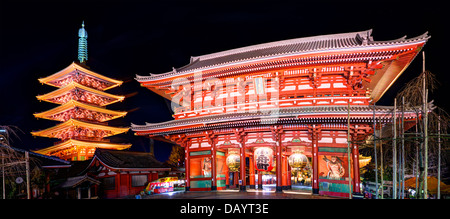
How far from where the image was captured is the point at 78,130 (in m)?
40.1

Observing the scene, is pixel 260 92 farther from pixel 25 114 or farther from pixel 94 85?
pixel 25 114

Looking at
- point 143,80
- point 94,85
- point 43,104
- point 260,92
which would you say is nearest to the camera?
point 260,92

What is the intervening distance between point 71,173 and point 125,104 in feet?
208

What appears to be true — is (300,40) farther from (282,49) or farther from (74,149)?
(74,149)

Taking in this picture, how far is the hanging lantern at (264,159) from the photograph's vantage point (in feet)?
67.2

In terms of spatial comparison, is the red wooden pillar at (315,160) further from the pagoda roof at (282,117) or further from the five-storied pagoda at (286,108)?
the pagoda roof at (282,117)

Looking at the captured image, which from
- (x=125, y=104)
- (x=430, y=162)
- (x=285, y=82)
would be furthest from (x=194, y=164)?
(x=125, y=104)

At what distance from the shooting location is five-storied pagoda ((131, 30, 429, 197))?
18.4 metres

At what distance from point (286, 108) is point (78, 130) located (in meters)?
30.9

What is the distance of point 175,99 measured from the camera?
81.9 ft

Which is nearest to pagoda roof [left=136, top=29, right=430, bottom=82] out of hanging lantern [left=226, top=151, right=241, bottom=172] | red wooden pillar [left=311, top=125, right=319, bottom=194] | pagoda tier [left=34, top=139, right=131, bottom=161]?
red wooden pillar [left=311, top=125, right=319, bottom=194]

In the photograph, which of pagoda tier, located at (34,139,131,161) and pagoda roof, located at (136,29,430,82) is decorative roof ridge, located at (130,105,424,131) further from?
pagoda tier, located at (34,139,131,161)

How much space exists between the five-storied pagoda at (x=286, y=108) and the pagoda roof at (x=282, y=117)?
57 millimetres
